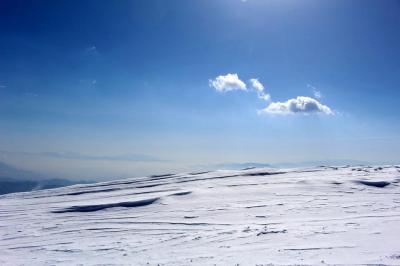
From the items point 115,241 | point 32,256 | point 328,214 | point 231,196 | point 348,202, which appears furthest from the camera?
point 231,196

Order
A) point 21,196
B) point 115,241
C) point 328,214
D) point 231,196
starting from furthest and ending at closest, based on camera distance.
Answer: point 21,196, point 231,196, point 328,214, point 115,241

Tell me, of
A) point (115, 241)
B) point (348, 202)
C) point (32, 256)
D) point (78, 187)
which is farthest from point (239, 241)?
point (78, 187)

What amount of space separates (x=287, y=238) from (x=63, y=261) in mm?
7958

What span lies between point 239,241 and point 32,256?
7.70 m

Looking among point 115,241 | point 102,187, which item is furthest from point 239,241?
point 102,187

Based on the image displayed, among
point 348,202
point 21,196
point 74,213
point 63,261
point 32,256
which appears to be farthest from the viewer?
point 21,196

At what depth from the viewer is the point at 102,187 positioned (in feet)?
104

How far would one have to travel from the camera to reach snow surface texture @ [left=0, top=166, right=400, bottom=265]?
11.1 meters

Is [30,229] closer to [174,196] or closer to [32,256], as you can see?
[32,256]

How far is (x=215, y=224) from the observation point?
632 inches

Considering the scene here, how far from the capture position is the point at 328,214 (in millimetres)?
16938

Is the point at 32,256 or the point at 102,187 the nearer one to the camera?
the point at 32,256

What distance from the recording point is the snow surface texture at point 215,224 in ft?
36.3

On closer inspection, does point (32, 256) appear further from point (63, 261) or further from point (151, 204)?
point (151, 204)
